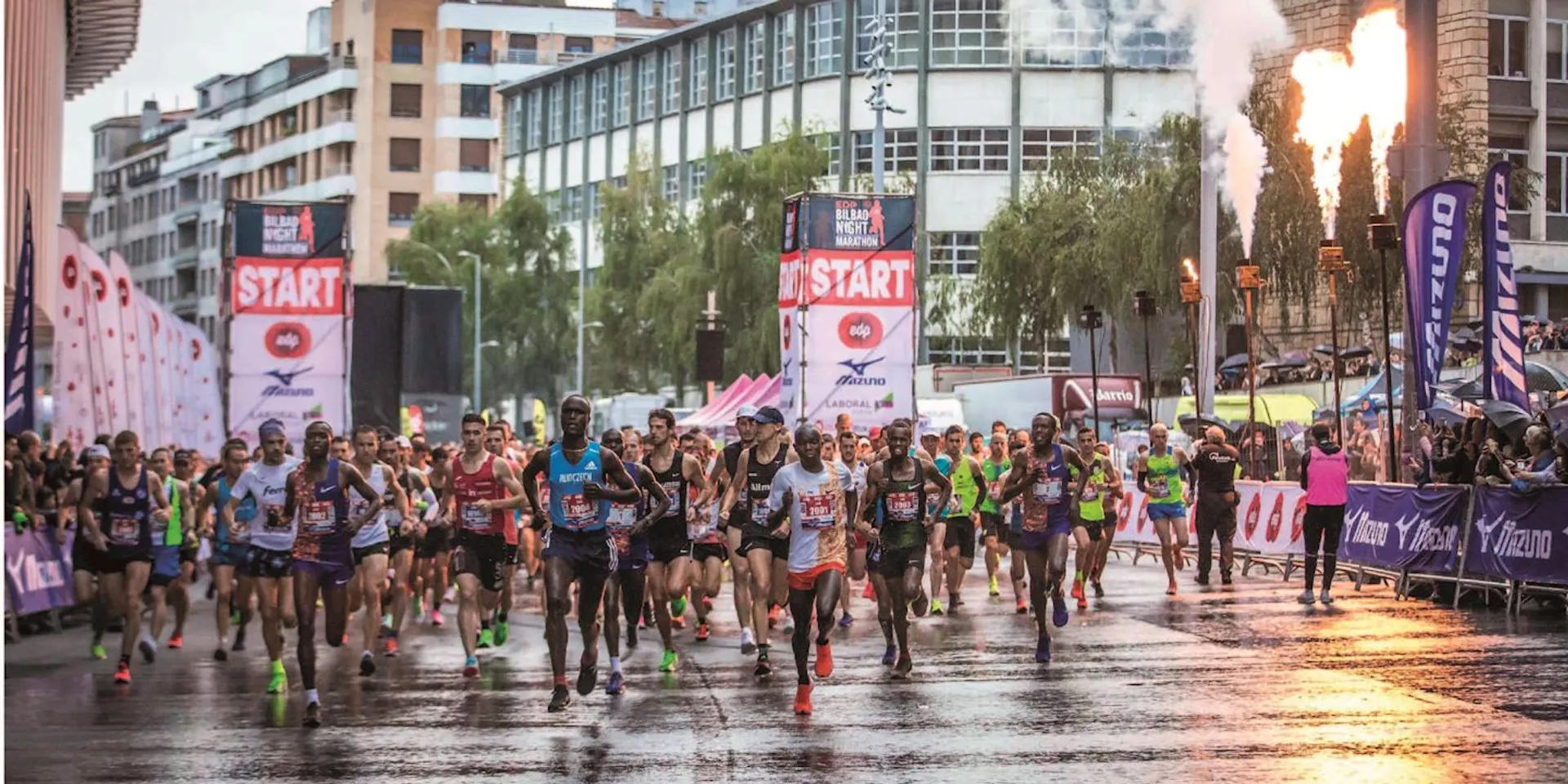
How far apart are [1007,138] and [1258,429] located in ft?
126

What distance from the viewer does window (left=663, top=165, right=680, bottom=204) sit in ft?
271

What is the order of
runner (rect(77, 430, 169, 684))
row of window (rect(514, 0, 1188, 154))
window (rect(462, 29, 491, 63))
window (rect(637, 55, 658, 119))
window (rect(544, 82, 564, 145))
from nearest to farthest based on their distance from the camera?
runner (rect(77, 430, 169, 684)) < row of window (rect(514, 0, 1188, 154)) < window (rect(637, 55, 658, 119)) < window (rect(544, 82, 564, 145)) < window (rect(462, 29, 491, 63))

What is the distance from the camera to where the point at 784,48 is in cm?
7594

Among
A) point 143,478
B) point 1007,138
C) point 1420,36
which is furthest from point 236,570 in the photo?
point 1007,138

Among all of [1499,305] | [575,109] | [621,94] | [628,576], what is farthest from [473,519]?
[575,109]

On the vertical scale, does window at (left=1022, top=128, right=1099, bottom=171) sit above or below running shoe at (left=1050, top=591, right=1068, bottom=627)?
above

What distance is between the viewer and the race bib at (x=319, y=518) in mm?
13008

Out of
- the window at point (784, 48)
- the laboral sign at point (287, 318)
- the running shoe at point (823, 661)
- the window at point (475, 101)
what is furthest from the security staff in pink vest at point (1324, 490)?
the window at point (475, 101)

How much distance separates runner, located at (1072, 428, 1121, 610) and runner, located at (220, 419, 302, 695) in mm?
9059

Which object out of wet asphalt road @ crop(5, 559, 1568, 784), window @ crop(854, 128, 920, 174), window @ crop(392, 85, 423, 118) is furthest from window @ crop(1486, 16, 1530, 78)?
window @ crop(392, 85, 423, 118)

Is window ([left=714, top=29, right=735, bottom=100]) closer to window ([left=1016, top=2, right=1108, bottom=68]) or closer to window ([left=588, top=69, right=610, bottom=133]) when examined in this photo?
window ([left=588, top=69, right=610, bottom=133])

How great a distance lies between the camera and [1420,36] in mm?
24984

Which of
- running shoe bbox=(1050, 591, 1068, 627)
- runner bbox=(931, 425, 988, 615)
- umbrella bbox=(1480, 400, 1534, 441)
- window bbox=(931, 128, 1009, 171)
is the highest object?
window bbox=(931, 128, 1009, 171)

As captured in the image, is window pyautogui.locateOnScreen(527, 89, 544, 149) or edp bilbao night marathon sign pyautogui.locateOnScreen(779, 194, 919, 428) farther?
window pyautogui.locateOnScreen(527, 89, 544, 149)
